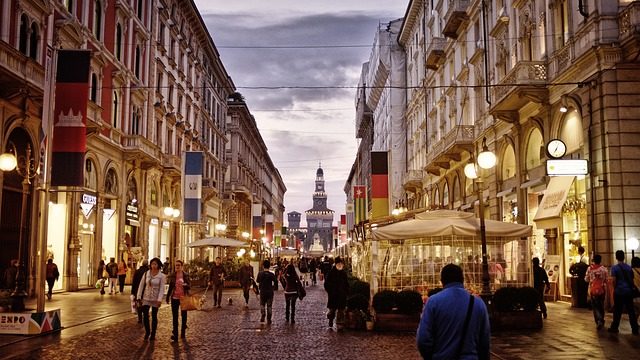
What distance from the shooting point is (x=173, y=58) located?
47.5 metres

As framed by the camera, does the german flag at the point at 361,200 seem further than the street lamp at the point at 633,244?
Yes

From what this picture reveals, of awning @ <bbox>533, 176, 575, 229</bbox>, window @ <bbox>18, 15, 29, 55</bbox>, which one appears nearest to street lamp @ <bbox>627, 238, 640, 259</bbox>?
awning @ <bbox>533, 176, 575, 229</bbox>

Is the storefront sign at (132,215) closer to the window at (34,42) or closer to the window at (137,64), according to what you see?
the window at (137,64)

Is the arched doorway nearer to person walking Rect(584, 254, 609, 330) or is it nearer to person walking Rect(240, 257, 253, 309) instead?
person walking Rect(240, 257, 253, 309)

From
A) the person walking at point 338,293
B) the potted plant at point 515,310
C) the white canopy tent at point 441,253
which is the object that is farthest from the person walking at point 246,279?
the potted plant at point 515,310

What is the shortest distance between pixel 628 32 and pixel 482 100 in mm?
14047

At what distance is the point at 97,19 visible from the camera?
108 ft

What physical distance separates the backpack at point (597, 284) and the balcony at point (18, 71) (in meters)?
17.8

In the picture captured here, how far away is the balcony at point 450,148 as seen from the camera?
114ft

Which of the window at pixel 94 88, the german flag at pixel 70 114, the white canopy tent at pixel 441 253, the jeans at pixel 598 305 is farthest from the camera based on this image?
the window at pixel 94 88

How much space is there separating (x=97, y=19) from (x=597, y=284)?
26328 mm

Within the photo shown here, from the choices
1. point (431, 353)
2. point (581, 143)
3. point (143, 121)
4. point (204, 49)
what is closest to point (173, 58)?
point (143, 121)

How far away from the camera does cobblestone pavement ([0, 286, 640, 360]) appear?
1243cm

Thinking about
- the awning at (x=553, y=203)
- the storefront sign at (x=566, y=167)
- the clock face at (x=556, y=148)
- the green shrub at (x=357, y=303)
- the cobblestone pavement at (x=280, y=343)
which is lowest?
the cobblestone pavement at (x=280, y=343)
